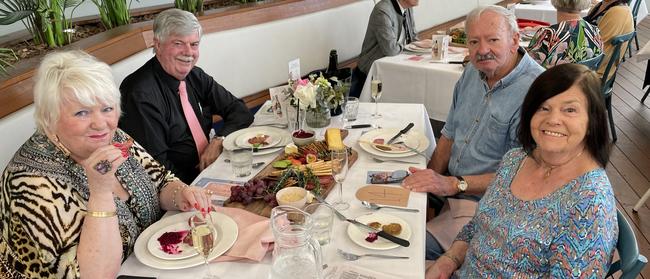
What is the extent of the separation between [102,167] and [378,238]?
814mm

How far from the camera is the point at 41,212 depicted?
1229 mm

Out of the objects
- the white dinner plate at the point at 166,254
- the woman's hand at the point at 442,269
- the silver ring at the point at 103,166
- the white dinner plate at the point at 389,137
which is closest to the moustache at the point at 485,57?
the white dinner plate at the point at 389,137

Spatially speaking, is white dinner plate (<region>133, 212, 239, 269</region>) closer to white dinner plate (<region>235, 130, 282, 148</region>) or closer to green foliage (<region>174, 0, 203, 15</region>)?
white dinner plate (<region>235, 130, 282, 148</region>)

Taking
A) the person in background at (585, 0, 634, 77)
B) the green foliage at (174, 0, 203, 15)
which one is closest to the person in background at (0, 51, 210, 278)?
the green foliage at (174, 0, 203, 15)

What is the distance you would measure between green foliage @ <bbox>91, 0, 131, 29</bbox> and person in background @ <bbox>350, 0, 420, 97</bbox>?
1.75 meters

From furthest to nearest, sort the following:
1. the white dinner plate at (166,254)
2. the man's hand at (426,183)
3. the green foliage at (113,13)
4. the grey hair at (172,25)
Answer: the green foliage at (113,13) < the grey hair at (172,25) < the man's hand at (426,183) < the white dinner plate at (166,254)

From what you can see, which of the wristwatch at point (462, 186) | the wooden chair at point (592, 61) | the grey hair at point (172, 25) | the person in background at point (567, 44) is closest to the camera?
the wristwatch at point (462, 186)

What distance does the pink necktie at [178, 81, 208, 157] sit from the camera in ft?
7.75

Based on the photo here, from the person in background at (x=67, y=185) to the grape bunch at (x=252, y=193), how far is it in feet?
1.20

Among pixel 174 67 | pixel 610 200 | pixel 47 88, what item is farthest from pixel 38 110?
pixel 610 200

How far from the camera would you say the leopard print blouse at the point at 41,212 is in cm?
123

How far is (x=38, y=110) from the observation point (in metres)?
1.33

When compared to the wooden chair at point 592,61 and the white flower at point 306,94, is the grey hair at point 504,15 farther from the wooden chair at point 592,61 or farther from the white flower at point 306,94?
the wooden chair at point 592,61

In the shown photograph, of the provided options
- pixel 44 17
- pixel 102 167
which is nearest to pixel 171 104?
pixel 44 17
